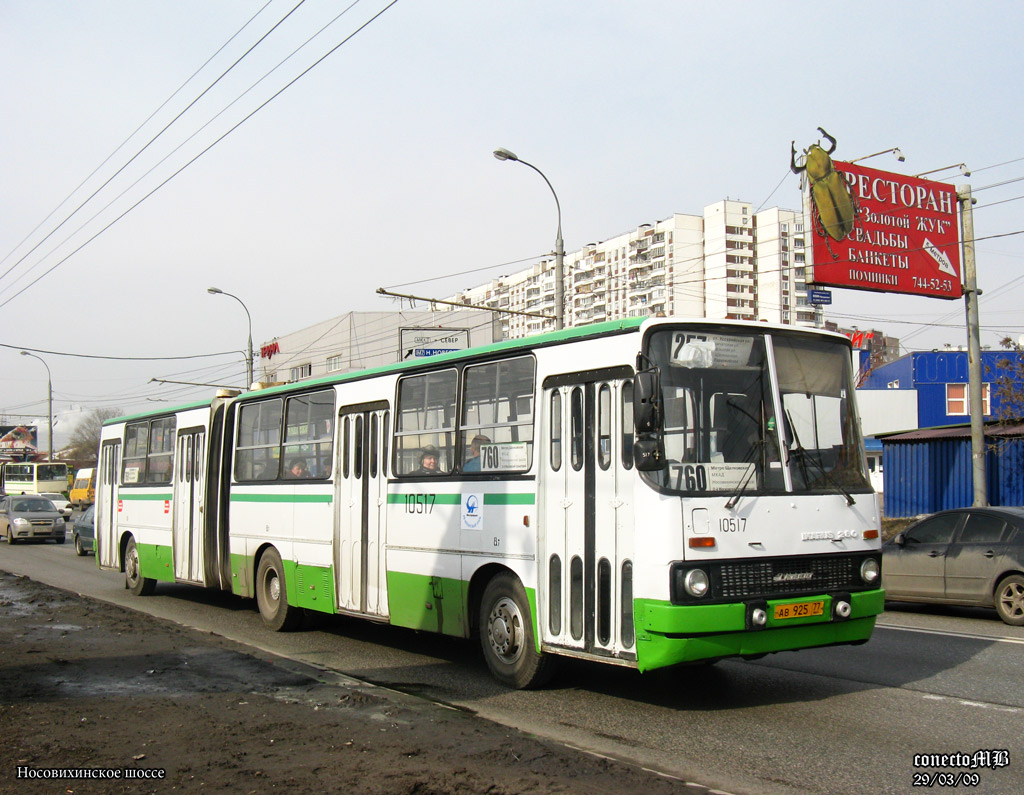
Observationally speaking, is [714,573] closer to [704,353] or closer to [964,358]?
[704,353]

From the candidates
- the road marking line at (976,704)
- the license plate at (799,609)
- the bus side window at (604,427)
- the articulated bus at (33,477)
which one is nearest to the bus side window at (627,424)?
the bus side window at (604,427)

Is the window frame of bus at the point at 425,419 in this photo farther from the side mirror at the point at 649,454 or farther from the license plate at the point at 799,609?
the license plate at the point at 799,609

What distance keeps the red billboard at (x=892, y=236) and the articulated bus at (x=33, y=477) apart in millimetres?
51370

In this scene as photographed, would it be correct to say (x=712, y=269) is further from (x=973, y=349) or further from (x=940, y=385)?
(x=973, y=349)

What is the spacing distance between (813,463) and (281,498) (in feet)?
23.6

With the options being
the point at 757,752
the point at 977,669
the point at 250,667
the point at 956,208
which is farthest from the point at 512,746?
the point at 956,208

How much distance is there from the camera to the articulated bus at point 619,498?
23.5ft

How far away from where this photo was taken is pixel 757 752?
6.43 meters

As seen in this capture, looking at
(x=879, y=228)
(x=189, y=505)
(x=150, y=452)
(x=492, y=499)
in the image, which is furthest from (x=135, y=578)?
(x=879, y=228)

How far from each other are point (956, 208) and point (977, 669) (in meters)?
19.9

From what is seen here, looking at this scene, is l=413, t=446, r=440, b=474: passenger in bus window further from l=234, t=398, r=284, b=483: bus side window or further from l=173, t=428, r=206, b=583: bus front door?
l=173, t=428, r=206, b=583: bus front door

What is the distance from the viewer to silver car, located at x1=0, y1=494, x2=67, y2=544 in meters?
33.5

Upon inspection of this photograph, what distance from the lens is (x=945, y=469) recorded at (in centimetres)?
2655

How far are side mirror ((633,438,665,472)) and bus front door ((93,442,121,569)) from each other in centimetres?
1349
